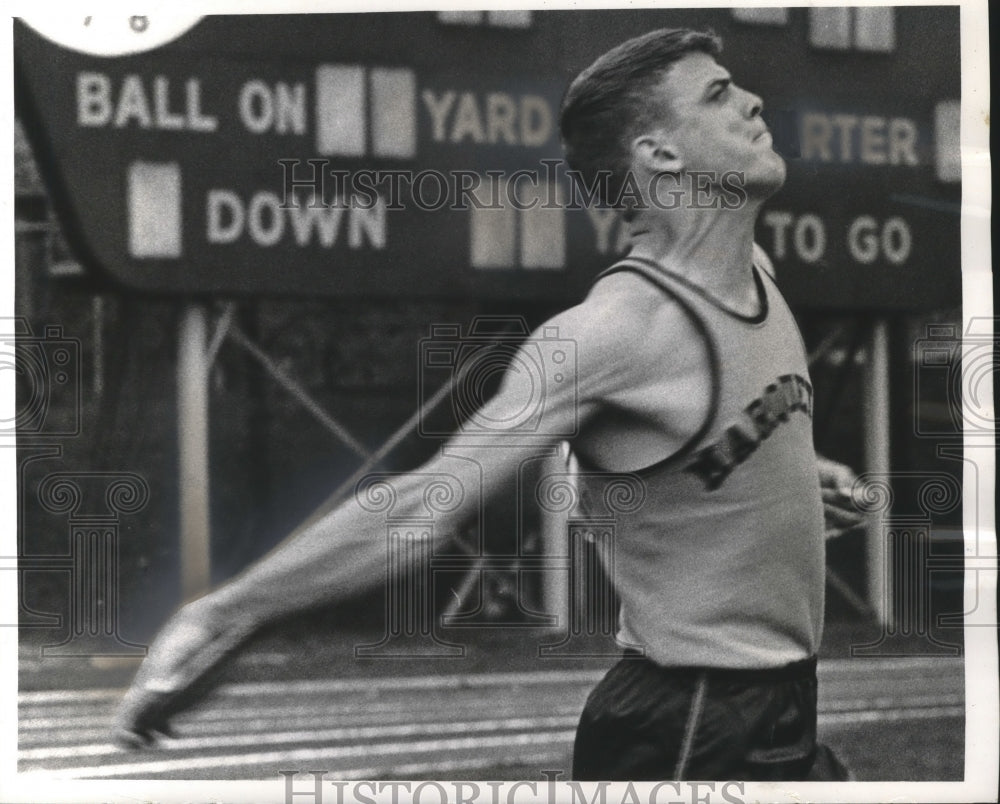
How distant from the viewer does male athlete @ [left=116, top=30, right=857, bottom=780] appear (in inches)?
142

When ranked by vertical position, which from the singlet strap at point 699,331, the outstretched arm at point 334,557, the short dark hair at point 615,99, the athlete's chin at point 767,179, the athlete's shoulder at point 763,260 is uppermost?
the short dark hair at point 615,99

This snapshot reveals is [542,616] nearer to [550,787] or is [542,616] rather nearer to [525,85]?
[550,787]

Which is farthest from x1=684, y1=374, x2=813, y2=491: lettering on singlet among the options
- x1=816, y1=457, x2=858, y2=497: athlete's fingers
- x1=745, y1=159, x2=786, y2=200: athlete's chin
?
x1=745, y1=159, x2=786, y2=200: athlete's chin

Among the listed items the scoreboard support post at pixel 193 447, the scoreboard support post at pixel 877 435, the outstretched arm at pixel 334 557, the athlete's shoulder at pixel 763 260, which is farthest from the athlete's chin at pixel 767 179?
the scoreboard support post at pixel 193 447

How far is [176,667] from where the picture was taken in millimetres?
3756

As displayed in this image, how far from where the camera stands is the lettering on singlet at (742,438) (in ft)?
11.8

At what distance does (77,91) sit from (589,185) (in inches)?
68.7

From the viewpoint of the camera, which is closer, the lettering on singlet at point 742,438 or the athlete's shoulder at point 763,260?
the lettering on singlet at point 742,438

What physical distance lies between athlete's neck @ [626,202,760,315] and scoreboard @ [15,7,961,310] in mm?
95

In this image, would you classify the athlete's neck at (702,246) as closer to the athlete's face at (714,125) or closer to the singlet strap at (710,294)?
the singlet strap at (710,294)

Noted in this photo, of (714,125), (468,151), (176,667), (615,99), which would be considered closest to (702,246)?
(714,125)

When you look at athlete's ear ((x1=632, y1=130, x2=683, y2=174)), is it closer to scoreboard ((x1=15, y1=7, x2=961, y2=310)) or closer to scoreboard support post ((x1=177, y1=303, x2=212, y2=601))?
scoreboard ((x1=15, y1=7, x2=961, y2=310))

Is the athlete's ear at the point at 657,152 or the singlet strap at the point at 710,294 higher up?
the athlete's ear at the point at 657,152

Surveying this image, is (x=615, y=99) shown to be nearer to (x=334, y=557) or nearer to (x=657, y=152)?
(x=657, y=152)
